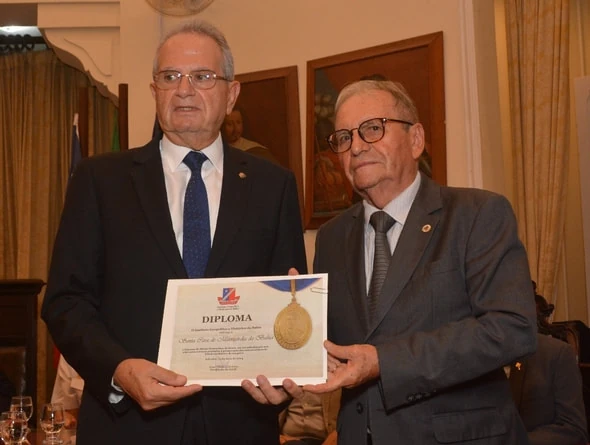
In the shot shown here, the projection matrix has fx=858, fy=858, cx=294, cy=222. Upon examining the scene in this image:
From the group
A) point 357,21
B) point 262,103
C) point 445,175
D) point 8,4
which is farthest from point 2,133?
point 445,175

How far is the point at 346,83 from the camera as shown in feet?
22.5

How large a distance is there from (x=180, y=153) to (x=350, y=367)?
90 cm

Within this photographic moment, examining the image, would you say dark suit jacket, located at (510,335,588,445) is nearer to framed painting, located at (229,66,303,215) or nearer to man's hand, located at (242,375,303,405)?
man's hand, located at (242,375,303,405)

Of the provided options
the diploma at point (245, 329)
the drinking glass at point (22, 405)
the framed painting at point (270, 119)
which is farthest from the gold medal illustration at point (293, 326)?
the framed painting at point (270, 119)

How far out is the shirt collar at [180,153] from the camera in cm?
276

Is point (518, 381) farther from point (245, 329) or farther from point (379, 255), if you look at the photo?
point (245, 329)

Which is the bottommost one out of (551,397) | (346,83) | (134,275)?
(551,397)

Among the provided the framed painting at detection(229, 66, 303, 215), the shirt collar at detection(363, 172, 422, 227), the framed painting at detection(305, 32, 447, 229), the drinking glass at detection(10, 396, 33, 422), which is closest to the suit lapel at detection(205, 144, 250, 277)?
the shirt collar at detection(363, 172, 422, 227)

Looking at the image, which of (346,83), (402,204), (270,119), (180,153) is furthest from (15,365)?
(402,204)

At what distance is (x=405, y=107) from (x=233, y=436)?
1227 mm

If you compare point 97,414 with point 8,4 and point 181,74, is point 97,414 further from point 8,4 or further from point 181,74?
point 8,4

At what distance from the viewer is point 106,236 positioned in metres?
2.62

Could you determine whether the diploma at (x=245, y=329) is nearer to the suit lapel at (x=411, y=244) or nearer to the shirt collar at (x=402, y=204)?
the suit lapel at (x=411, y=244)

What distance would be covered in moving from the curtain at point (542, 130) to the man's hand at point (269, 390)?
16.3 feet
